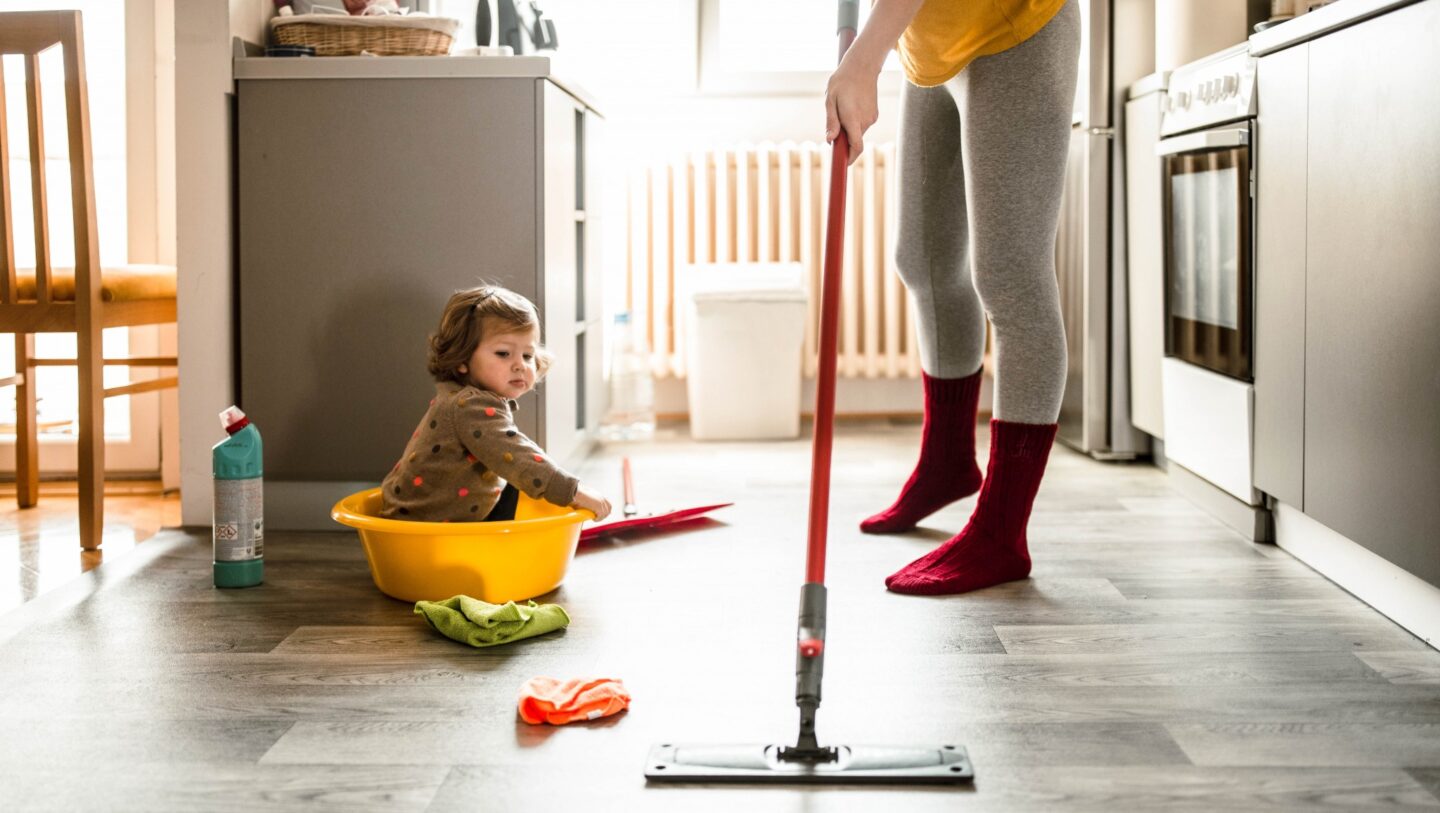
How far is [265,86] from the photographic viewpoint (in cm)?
249

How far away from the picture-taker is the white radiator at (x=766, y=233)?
4004 mm

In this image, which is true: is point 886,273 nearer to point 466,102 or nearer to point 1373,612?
point 466,102

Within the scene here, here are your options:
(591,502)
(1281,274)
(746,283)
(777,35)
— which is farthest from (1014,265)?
(777,35)

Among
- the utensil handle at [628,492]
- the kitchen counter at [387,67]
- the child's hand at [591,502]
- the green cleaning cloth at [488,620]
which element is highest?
the kitchen counter at [387,67]

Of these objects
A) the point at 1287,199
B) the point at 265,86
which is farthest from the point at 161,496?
the point at 1287,199

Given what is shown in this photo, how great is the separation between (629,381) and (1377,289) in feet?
8.43

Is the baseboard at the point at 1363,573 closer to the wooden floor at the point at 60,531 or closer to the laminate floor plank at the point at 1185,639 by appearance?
the laminate floor plank at the point at 1185,639

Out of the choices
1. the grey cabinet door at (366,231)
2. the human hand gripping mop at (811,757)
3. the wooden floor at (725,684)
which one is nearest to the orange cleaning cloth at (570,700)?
the wooden floor at (725,684)

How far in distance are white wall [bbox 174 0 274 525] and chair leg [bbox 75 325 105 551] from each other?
0.48 ft

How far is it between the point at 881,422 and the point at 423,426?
228cm

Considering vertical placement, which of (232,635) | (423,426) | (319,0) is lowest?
(232,635)

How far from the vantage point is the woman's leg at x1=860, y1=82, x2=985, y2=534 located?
224 centimetres

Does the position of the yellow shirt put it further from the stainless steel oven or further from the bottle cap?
the bottle cap

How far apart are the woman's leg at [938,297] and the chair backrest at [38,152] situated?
135 cm
